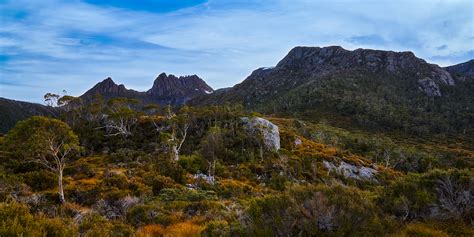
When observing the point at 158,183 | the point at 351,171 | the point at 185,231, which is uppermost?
the point at 185,231

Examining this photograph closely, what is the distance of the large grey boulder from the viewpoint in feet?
157

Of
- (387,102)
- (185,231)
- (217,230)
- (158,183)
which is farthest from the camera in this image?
(387,102)

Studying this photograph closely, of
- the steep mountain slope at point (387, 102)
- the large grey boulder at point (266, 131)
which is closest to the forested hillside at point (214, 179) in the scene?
the large grey boulder at point (266, 131)

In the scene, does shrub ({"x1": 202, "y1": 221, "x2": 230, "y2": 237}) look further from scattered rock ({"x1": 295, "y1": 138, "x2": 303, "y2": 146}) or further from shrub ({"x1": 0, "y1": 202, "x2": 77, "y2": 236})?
scattered rock ({"x1": 295, "y1": 138, "x2": 303, "y2": 146})

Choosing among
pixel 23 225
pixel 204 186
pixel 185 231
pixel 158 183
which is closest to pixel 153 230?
pixel 185 231

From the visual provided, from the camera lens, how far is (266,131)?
48938 millimetres

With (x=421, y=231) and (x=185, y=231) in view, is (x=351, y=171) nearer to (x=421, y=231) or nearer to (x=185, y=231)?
(x=185, y=231)

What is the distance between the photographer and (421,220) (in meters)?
9.27

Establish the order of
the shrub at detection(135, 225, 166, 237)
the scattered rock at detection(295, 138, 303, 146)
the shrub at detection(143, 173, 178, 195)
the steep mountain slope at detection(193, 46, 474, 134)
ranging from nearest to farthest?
1. the shrub at detection(135, 225, 166, 237)
2. the shrub at detection(143, 173, 178, 195)
3. the scattered rock at detection(295, 138, 303, 146)
4. the steep mountain slope at detection(193, 46, 474, 134)

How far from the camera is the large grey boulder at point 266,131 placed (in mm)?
47781

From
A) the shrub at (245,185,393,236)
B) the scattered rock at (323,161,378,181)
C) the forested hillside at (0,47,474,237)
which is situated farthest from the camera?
the scattered rock at (323,161,378,181)

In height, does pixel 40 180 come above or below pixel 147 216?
below

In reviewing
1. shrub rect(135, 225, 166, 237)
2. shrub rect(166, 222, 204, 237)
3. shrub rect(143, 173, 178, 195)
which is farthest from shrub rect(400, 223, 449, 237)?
shrub rect(143, 173, 178, 195)

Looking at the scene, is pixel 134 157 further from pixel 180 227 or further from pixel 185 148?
pixel 180 227
